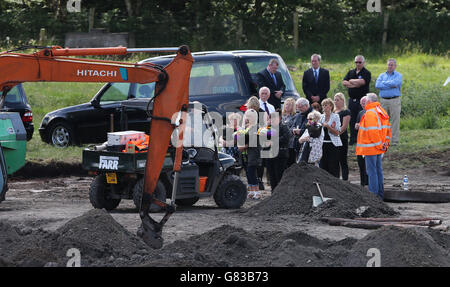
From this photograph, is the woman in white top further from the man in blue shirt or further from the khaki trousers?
the khaki trousers

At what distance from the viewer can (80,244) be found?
10539 mm

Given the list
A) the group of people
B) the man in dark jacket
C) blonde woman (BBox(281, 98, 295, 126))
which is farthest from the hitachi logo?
blonde woman (BBox(281, 98, 295, 126))

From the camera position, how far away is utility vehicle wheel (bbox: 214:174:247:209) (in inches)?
591

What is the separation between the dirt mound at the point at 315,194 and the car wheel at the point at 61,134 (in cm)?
757

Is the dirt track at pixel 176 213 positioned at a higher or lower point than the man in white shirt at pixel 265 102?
lower

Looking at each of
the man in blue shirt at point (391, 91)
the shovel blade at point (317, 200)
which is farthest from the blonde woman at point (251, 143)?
the man in blue shirt at point (391, 91)

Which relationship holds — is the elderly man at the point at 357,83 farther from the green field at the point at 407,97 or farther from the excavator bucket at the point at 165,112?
the excavator bucket at the point at 165,112

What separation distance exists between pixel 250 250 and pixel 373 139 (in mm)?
5460

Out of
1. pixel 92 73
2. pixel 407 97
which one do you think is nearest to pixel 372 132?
pixel 92 73

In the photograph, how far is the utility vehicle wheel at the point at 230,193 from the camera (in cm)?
1502

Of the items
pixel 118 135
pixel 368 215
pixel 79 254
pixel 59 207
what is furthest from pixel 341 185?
pixel 79 254

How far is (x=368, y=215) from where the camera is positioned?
45.4 feet
